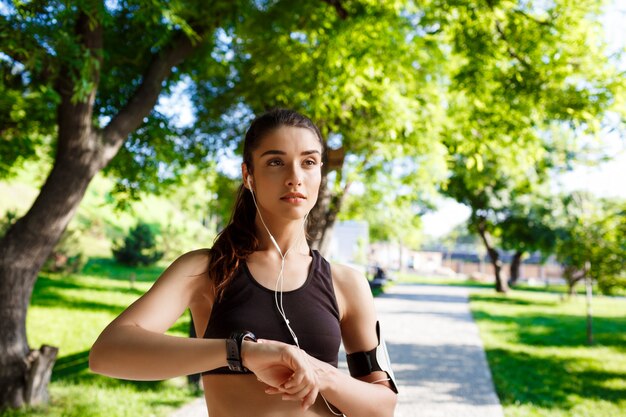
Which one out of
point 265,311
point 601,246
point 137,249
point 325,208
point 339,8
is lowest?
point 137,249

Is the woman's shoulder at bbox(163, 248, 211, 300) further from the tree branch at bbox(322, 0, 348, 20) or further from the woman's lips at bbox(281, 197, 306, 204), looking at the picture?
the tree branch at bbox(322, 0, 348, 20)

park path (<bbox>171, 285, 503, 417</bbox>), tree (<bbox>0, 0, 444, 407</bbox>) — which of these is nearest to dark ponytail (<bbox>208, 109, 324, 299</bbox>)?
tree (<bbox>0, 0, 444, 407</bbox>)

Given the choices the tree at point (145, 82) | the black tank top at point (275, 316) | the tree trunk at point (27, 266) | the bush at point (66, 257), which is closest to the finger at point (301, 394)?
the black tank top at point (275, 316)

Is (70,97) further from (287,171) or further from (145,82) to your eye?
(287,171)

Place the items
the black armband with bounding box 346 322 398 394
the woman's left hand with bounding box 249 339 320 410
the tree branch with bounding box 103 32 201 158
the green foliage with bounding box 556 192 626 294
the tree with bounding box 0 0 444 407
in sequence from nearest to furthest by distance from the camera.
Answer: the woman's left hand with bounding box 249 339 320 410
the black armband with bounding box 346 322 398 394
the tree with bounding box 0 0 444 407
the tree branch with bounding box 103 32 201 158
the green foliage with bounding box 556 192 626 294

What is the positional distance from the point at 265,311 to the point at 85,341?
34.1 ft

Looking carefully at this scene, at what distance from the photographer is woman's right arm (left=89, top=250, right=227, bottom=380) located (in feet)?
4.77

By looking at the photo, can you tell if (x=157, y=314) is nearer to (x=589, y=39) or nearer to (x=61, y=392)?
(x=61, y=392)

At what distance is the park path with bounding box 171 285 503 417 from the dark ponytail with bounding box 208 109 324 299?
17.3 feet

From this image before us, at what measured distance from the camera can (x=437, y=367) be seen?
32.8 feet

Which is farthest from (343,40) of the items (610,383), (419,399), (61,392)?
(610,383)

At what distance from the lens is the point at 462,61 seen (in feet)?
38.3

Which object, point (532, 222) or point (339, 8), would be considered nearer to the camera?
point (339, 8)

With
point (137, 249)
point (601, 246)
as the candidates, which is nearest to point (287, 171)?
point (601, 246)
